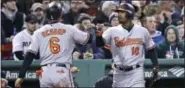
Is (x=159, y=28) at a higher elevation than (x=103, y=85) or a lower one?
higher

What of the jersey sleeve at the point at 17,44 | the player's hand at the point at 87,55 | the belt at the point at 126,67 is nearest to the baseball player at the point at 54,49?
the belt at the point at 126,67

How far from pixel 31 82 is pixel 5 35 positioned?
3.72 ft

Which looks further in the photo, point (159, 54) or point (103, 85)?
point (159, 54)

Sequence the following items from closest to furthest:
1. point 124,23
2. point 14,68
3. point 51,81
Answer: point 51,81, point 124,23, point 14,68

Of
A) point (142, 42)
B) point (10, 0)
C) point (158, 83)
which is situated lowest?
point (158, 83)

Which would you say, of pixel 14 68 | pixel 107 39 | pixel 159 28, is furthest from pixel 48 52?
pixel 159 28

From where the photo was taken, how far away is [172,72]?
450 inches

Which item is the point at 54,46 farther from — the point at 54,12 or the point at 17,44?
the point at 17,44

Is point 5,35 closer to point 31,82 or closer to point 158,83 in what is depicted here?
point 31,82

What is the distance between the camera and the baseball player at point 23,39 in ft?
36.3

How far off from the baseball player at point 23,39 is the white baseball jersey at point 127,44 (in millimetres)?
2476

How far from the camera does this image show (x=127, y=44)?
350 inches

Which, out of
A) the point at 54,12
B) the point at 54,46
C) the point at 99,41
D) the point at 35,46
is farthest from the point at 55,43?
the point at 99,41

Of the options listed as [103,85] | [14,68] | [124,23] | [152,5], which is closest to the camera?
[124,23]
